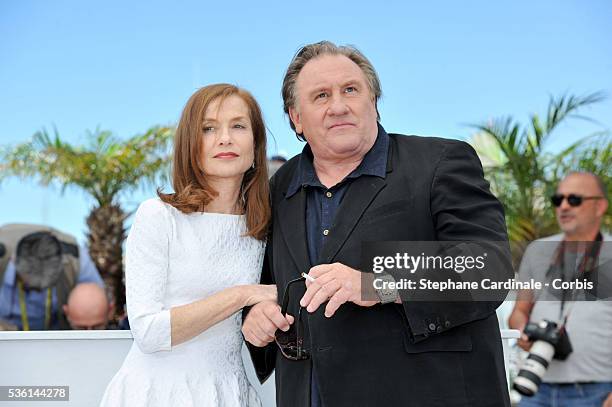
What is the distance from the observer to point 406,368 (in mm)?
2014

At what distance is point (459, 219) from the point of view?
2053 mm

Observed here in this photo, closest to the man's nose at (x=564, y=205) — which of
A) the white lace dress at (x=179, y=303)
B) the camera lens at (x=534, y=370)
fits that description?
the camera lens at (x=534, y=370)

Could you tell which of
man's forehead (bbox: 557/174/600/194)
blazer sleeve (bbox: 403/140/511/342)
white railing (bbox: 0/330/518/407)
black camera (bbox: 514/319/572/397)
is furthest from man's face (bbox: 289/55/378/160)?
man's forehead (bbox: 557/174/600/194)

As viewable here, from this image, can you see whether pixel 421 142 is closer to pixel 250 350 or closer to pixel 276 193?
pixel 276 193

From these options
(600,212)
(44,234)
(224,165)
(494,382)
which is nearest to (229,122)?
(224,165)

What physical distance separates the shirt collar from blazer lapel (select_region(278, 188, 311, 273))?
0.13 feet

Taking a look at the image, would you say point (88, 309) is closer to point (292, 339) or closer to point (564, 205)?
point (292, 339)

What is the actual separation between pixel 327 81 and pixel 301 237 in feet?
1.70

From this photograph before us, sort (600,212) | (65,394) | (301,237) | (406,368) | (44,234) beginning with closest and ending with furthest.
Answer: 1. (406,368)
2. (301,237)
3. (65,394)
4. (600,212)
5. (44,234)

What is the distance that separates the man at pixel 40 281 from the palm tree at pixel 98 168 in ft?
11.3

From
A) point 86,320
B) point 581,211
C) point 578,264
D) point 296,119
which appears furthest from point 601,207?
point 86,320

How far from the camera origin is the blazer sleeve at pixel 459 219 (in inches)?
77.6

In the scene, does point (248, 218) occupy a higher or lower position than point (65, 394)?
higher

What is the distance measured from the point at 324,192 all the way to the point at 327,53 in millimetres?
469
